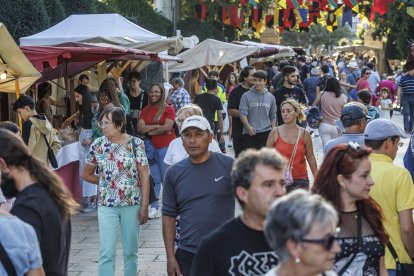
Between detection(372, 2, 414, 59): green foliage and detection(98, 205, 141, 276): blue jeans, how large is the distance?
3596 centimetres

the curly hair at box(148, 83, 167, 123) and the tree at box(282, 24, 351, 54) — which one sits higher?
the curly hair at box(148, 83, 167, 123)

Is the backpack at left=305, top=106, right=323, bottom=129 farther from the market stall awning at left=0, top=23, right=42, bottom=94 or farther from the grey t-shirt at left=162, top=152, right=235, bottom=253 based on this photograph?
the grey t-shirt at left=162, top=152, right=235, bottom=253

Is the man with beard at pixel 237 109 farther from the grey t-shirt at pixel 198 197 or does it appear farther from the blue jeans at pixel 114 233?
the grey t-shirt at pixel 198 197

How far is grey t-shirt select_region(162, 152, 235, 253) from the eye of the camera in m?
6.12

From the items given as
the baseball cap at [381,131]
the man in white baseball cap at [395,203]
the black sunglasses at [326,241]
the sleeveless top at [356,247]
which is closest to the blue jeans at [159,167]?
the baseball cap at [381,131]

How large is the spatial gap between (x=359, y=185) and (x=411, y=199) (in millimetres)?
825

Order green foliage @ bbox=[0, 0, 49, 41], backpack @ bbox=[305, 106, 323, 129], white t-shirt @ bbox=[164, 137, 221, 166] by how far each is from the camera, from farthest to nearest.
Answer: green foliage @ bbox=[0, 0, 49, 41]
backpack @ bbox=[305, 106, 323, 129]
white t-shirt @ bbox=[164, 137, 221, 166]

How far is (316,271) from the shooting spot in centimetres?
358

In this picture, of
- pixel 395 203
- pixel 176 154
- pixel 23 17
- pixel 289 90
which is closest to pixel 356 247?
pixel 395 203

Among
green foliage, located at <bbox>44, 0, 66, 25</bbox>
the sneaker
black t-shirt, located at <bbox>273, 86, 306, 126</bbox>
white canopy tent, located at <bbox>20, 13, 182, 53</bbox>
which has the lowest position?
the sneaker

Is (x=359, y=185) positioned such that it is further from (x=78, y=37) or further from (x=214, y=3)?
(x=214, y=3)

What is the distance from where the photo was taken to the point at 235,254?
455 cm

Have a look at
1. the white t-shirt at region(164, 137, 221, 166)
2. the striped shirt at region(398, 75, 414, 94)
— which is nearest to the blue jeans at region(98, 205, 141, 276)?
the white t-shirt at region(164, 137, 221, 166)

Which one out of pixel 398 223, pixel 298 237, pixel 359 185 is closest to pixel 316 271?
pixel 298 237
